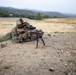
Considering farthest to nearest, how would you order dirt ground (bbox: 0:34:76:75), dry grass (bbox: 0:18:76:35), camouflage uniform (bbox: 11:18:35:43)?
dry grass (bbox: 0:18:76:35)
camouflage uniform (bbox: 11:18:35:43)
dirt ground (bbox: 0:34:76:75)

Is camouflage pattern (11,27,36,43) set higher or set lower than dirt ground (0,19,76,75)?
higher

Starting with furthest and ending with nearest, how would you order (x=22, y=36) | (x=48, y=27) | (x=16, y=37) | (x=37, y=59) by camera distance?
(x=48, y=27) → (x=16, y=37) → (x=22, y=36) → (x=37, y=59)

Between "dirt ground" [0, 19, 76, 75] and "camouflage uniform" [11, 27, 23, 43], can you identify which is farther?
"camouflage uniform" [11, 27, 23, 43]

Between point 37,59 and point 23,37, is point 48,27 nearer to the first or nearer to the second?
point 23,37

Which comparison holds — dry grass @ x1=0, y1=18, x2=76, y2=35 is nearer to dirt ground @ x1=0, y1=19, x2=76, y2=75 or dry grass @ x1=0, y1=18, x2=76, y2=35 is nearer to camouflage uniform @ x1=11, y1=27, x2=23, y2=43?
camouflage uniform @ x1=11, y1=27, x2=23, y2=43

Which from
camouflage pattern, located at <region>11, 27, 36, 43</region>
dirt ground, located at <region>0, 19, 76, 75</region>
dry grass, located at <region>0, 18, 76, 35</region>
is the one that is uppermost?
camouflage pattern, located at <region>11, 27, 36, 43</region>

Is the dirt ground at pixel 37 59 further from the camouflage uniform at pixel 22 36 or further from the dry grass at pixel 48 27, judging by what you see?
the dry grass at pixel 48 27

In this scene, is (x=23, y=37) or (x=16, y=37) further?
(x=16, y=37)

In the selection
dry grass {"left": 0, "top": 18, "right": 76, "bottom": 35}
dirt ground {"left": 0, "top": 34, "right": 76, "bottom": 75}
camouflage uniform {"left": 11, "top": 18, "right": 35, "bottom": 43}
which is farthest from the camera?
dry grass {"left": 0, "top": 18, "right": 76, "bottom": 35}

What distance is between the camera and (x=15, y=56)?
1006cm

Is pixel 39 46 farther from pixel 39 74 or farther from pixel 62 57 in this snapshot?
pixel 39 74

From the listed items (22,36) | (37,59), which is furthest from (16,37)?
(37,59)

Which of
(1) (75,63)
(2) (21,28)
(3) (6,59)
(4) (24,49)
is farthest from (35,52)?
(2) (21,28)

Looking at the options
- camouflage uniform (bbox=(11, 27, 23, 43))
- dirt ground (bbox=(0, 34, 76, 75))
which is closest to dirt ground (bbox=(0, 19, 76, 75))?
dirt ground (bbox=(0, 34, 76, 75))
